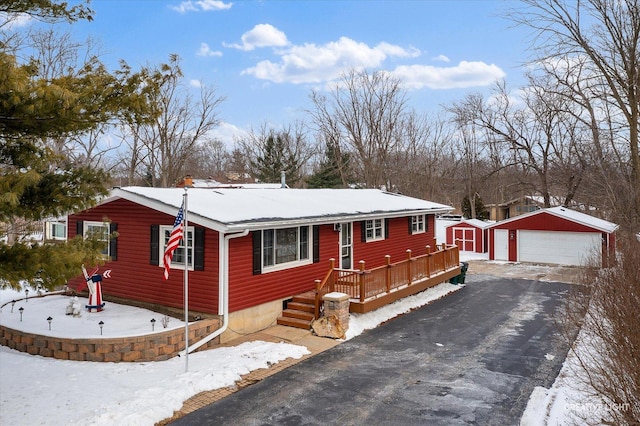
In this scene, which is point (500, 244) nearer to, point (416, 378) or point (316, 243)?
point (316, 243)

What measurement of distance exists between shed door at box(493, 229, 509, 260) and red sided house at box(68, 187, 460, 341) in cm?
1104

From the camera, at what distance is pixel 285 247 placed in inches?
461

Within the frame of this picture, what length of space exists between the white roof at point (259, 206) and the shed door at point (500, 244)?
8894mm

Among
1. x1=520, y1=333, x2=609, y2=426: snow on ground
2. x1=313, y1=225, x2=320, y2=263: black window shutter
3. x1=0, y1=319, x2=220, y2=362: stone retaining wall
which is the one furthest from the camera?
x1=313, y1=225, x2=320, y2=263: black window shutter

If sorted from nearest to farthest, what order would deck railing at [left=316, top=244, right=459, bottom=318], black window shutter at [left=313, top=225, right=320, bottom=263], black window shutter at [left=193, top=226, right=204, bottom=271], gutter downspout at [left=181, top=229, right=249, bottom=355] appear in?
1. gutter downspout at [left=181, top=229, right=249, bottom=355]
2. black window shutter at [left=193, top=226, right=204, bottom=271]
3. deck railing at [left=316, top=244, right=459, bottom=318]
4. black window shutter at [left=313, top=225, right=320, bottom=263]

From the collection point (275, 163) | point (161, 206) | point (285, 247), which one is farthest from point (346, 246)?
point (275, 163)

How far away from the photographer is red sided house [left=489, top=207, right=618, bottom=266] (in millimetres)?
21286

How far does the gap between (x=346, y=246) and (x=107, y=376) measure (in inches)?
317

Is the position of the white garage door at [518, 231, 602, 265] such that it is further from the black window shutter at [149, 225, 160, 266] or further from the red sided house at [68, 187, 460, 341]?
the black window shutter at [149, 225, 160, 266]

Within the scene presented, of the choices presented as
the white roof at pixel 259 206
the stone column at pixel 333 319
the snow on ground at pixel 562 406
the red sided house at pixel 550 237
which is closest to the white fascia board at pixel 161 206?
the white roof at pixel 259 206

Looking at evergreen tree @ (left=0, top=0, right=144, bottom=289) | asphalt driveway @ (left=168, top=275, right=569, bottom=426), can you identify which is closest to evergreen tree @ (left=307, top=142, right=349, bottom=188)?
asphalt driveway @ (left=168, top=275, right=569, bottom=426)

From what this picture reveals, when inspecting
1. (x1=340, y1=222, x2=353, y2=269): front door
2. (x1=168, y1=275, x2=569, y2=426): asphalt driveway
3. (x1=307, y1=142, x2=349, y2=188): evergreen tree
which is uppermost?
(x1=307, y1=142, x2=349, y2=188): evergreen tree

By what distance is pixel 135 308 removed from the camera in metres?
11.3

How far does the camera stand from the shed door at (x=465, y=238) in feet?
90.9
